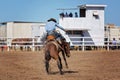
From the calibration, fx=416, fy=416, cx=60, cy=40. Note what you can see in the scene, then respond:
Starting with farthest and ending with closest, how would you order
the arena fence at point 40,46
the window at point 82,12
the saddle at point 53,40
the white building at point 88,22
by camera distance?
the window at point 82,12
the white building at point 88,22
the arena fence at point 40,46
the saddle at point 53,40

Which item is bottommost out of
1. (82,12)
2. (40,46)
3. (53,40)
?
(40,46)

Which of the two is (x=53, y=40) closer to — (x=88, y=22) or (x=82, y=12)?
(x=88, y=22)

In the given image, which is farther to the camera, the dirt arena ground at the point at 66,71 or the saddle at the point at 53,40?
the saddle at the point at 53,40

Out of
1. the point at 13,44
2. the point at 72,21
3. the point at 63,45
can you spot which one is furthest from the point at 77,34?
the point at 63,45

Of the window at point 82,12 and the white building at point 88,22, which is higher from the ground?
the window at point 82,12

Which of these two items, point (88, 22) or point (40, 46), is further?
point (88, 22)

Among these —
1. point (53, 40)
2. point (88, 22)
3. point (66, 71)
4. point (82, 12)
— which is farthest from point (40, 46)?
point (53, 40)

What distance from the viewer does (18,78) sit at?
1104 centimetres

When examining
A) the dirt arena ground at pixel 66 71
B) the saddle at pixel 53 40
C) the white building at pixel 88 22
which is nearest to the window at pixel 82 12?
the white building at pixel 88 22

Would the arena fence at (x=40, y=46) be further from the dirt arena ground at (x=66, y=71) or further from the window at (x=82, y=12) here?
the dirt arena ground at (x=66, y=71)

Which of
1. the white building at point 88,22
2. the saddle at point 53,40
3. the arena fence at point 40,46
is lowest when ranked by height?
the arena fence at point 40,46

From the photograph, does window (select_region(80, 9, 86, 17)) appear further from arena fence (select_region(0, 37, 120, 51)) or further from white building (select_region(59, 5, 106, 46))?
arena fence (select_region(0, 37, 120, 51))

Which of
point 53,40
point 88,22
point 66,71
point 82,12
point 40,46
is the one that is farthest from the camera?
point 82,12

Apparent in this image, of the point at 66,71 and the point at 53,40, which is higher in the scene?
the point at 53,40
